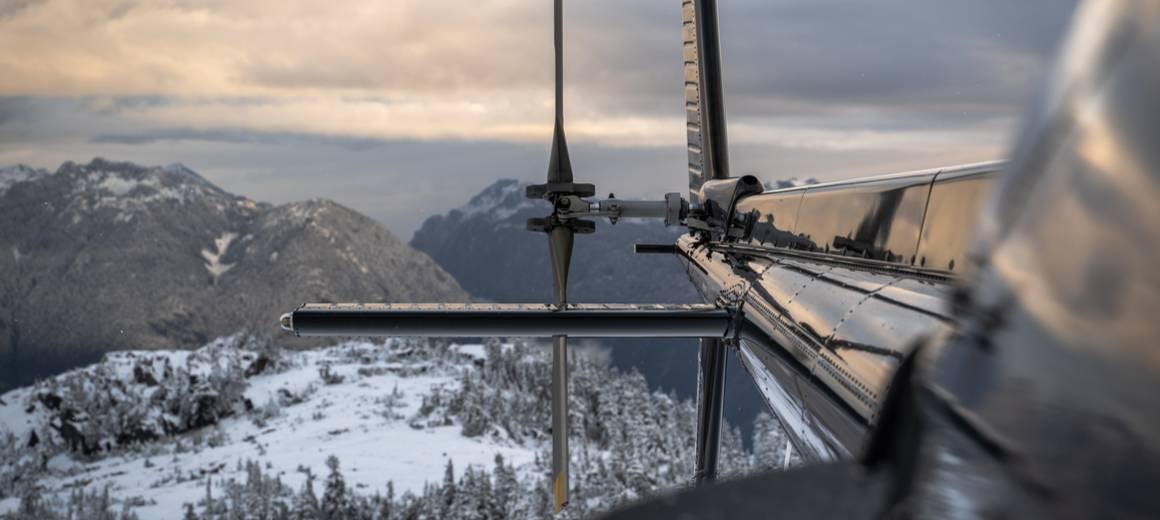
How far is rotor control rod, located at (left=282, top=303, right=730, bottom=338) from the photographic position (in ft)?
28.5

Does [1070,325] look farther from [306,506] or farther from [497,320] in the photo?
[306,506]

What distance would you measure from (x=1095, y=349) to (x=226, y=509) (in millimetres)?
165810

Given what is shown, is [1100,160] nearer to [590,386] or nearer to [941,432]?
[941,432]

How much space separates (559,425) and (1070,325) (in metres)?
11.7

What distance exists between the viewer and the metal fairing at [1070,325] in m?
0.91

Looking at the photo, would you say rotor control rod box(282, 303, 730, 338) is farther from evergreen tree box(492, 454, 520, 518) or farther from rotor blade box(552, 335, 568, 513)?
evergreen tree box(492, 454, 520, 518)

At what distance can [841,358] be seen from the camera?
4.11 m

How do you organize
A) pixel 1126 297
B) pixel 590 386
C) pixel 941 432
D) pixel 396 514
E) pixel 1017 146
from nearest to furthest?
pixel 1126 297
pixel 941 432
pixel 1017 146
pixel 396 514
pixel 590 386

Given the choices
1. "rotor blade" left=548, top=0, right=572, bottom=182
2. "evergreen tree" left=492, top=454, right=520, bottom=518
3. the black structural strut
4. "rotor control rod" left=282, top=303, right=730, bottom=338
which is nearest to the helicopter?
"rotor control rod" left=282, top=303, right=730, bottom=338

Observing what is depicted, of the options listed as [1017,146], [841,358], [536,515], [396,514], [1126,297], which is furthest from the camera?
[396,514]

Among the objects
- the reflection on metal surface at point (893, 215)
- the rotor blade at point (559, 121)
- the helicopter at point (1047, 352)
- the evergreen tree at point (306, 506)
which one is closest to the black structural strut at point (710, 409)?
the rotor blade at point (559, 121)

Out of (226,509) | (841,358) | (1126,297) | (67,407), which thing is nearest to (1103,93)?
(1126,297)

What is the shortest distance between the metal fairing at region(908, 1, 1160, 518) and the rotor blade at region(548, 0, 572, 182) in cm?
1231

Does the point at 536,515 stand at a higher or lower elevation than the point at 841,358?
lower
